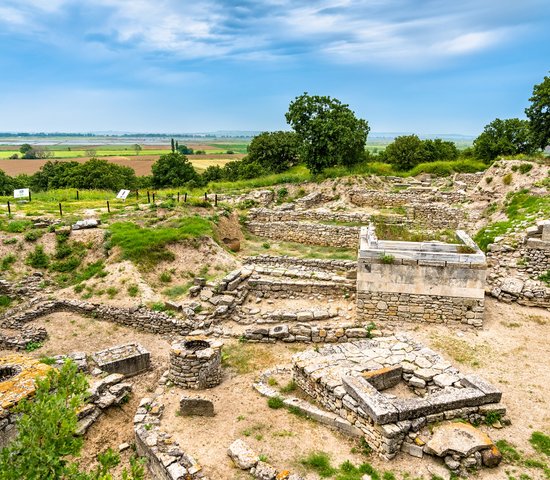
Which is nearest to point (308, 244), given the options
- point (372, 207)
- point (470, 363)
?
point (372, 207)

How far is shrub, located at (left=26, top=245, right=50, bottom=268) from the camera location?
15.8 meters

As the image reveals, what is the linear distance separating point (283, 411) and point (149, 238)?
34.2 feet

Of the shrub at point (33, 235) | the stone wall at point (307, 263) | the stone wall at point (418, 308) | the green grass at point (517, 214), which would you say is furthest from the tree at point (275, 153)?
the stone wall at point (418, 308)

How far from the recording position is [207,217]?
20172 millimetres

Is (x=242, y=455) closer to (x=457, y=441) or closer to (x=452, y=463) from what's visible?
(x=452, y=463)

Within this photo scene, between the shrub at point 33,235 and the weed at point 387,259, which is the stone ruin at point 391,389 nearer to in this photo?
the weed at point 387,259

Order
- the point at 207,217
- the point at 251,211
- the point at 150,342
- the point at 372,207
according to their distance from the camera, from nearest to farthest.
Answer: the point at 150,342
the point at 207,217
the point at 251,211
the point at 372,207

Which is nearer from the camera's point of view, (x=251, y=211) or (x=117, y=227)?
(x=117, y=227)

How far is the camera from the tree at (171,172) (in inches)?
1678

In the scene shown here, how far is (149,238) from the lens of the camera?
54.6ft

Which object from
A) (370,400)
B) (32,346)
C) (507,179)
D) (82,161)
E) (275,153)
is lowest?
(32,346)

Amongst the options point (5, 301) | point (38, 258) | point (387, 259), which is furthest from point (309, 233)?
point (5, 301)

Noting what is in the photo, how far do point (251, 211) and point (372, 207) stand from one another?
8.27 m

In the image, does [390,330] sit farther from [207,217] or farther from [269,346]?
[207,217]
